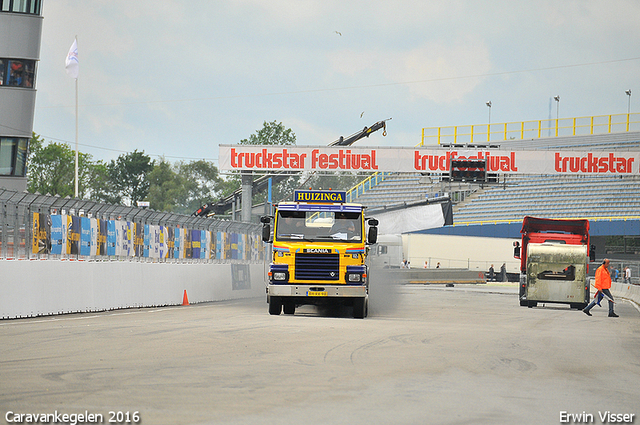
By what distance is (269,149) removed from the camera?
45.6 m

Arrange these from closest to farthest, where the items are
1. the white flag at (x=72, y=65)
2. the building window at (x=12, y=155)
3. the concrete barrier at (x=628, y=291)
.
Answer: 1. the concrete barrier at (x=628, y=291)
2. the building window at (x=12, y=155)
3. the white flag at (x=72, y=65)

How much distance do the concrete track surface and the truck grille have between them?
1.39 meters

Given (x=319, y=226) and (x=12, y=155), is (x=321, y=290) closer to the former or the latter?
(x=319, y=226)

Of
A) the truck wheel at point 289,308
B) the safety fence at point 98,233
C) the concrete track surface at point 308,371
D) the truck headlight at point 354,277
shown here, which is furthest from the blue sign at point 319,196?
the safety fence at point 98,233

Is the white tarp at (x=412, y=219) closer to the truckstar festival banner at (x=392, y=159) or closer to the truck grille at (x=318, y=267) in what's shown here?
the truckstar festival banner at (x=392, y=159)

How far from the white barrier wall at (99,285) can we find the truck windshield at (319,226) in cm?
454

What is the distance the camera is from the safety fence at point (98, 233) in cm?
1708

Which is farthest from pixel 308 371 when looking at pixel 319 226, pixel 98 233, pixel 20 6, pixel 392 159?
pixel 20 6

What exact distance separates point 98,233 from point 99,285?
4.53 ft

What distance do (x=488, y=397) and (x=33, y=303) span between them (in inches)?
460

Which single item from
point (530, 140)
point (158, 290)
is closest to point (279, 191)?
point (530, 140)

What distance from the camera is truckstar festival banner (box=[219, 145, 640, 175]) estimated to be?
4559cm

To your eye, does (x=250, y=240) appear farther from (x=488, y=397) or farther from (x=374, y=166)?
(x=488, y=397)

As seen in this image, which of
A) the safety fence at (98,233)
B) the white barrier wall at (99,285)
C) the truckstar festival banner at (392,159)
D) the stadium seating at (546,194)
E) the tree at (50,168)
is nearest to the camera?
the white barrier wall at (99,285)
